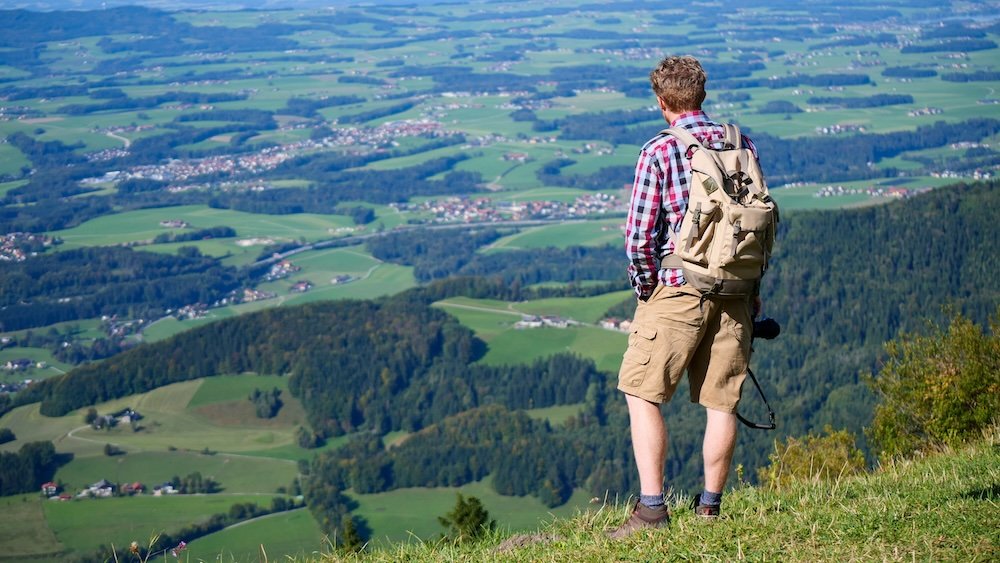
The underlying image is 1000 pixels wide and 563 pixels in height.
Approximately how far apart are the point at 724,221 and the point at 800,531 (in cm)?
172

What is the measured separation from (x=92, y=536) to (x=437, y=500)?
13.3m

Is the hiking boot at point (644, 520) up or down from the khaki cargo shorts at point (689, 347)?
down

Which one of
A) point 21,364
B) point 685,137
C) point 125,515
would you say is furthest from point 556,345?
point 685,137

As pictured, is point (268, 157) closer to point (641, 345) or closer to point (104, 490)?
point (104, 490)

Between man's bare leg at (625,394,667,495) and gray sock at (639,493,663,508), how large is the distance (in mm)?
18

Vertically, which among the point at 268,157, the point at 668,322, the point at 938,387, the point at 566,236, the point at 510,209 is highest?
the point at 668,322

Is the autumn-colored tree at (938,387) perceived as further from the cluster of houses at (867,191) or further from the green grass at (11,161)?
the green grass at (11,161)

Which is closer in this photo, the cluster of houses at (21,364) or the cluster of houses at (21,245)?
the cluster of houses at (21,364)

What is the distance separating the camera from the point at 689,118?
6711 mm

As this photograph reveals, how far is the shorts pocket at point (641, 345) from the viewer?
663 centimetres

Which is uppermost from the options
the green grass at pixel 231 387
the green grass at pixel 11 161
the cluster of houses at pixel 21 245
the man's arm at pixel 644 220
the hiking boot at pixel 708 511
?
the man's arm at pixel 644 220

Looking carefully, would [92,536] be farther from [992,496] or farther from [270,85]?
[270,85]

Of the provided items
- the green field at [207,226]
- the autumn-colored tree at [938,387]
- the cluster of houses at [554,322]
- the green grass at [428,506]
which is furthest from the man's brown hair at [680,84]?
the green field at [207,226]

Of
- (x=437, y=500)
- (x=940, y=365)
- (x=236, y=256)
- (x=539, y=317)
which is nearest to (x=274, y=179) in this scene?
(x=236, y=256)
